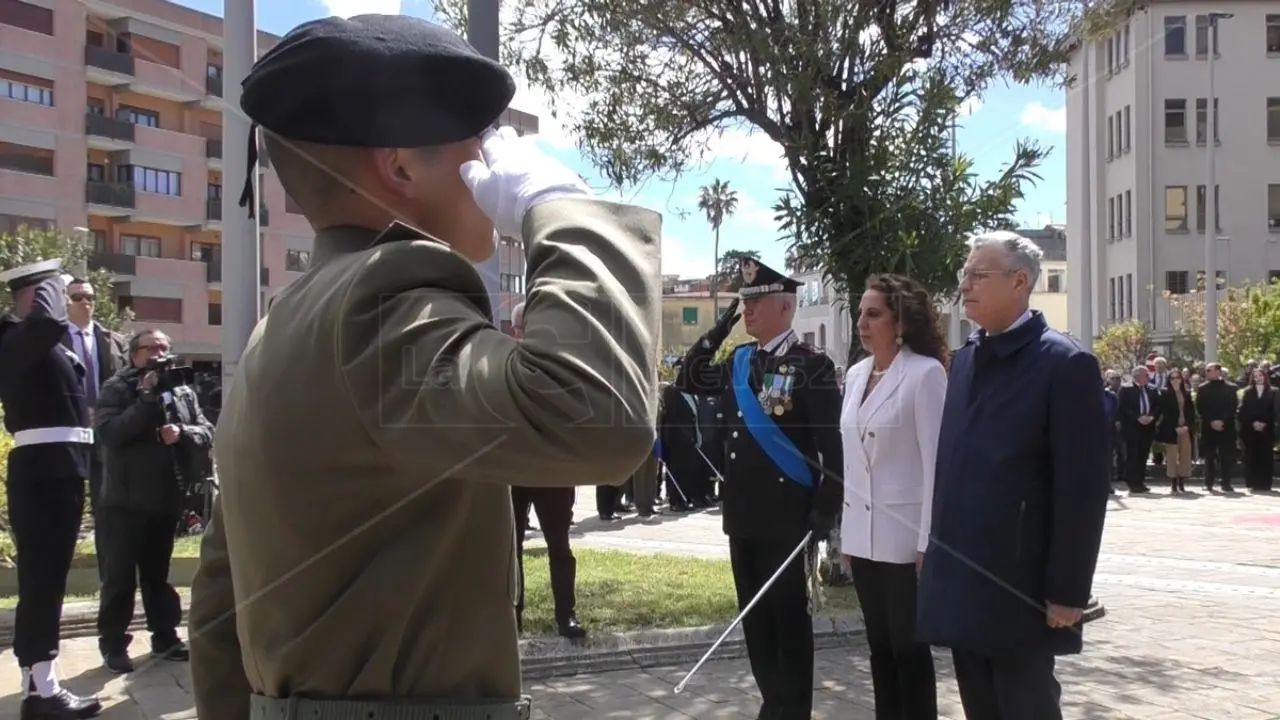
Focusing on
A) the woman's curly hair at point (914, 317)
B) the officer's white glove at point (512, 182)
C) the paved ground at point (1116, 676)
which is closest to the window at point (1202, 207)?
the paved ground at point (1116, 676)

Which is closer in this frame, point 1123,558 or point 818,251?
point 818,251

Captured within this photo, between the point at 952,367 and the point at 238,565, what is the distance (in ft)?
11.0

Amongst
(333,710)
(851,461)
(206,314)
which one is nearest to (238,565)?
(333,710)

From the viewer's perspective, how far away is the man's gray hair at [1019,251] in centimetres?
422

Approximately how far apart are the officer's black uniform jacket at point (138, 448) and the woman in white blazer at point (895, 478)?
12.9 ft

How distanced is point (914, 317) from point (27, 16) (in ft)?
154

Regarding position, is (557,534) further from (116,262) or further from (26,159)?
(116,262)

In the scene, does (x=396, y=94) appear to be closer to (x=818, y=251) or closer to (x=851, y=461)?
(x=851, y=461)

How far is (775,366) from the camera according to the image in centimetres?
568

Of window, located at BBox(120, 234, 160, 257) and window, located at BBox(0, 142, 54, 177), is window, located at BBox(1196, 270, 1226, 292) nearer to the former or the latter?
window, located at BBox(120, 234, 160, 257)

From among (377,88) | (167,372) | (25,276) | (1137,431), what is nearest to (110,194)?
(1137,431)

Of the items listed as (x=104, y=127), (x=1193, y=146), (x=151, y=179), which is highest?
(x=104, y=127)

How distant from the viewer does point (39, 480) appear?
219 inches

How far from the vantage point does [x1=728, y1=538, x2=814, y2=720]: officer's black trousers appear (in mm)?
5215
